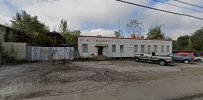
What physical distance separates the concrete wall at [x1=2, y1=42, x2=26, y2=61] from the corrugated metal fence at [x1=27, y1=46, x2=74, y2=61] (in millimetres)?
814

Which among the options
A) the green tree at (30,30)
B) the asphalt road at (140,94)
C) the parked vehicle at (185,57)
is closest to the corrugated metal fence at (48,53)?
the green tree at (30,30)

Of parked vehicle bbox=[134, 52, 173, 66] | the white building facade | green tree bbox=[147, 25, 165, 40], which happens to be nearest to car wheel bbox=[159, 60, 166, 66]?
parked vehicle bbox=[134, 52, 173, 66]

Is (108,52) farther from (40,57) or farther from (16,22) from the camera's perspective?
(16,22)

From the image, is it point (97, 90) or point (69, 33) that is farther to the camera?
point (69, 33)

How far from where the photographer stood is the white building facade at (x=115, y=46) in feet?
94.8

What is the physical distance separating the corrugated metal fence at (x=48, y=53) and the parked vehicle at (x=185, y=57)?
15.7 m

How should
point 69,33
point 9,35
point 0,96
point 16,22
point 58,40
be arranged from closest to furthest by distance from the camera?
point 0,96
point 9,35
point 58,40
point 16,22
point 69,33

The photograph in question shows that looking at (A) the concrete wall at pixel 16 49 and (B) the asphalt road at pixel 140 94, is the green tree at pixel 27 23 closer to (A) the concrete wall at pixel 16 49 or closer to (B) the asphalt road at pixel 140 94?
(A) the concrete wall at pixel 16 49

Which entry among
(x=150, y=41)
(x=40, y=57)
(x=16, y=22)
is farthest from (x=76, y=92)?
(x=16, y=22)

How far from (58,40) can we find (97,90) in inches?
1137

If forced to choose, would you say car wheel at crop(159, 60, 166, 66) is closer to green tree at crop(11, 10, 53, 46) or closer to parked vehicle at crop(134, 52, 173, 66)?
parked vehicle at crop(134, 52, 173, 66)

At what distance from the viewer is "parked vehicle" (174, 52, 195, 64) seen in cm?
2869

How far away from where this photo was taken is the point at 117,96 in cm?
820

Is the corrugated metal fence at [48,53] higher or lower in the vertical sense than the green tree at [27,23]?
lower
